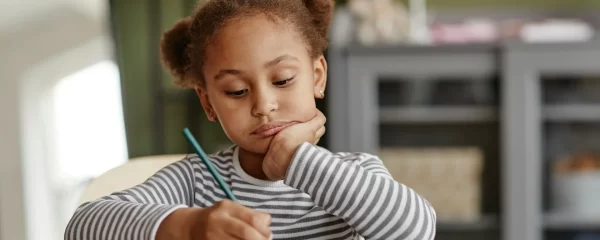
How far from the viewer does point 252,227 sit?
417 millimetres

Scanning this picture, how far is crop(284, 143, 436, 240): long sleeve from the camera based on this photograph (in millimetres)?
489

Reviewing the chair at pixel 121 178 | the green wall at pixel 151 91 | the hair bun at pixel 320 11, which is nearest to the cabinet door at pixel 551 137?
the green wall at pixel 151 91

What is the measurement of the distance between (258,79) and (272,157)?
56mm

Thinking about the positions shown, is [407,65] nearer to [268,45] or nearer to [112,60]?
[112,60]

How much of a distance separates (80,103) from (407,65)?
84cm

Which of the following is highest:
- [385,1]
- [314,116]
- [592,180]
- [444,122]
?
[385,1]

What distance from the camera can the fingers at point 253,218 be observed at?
42 cm

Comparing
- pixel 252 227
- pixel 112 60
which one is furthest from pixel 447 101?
pixel 252 227

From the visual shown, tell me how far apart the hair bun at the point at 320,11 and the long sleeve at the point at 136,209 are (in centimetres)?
16

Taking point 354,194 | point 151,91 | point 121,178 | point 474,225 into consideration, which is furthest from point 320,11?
point 151,91

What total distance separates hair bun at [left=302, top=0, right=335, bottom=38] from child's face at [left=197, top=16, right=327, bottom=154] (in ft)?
0.18

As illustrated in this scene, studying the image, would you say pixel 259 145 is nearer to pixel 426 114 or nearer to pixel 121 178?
pixel 121 178

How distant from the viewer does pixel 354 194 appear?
0.49m

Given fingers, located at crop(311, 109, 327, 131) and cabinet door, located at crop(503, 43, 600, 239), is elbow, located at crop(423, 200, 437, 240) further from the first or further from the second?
cabinet door, located at crop(503, 43, 600, 239)
